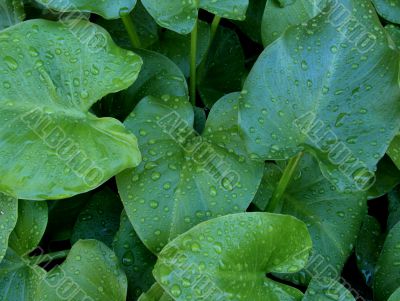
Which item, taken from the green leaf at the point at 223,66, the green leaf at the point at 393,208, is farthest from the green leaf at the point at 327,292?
the green leaf at the point at 223,66

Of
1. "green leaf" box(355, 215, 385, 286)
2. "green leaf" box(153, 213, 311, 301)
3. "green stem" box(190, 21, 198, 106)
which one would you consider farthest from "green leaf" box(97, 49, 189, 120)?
"green leaf" box(355, 215, 385, 286)

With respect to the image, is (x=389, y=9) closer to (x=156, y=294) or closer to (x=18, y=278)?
(x=156, y=294)

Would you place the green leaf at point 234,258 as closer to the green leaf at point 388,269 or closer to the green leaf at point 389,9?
the green leaf at point 388,269

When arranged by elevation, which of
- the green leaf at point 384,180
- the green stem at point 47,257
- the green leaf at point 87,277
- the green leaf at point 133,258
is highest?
the green leaf at point 384,180

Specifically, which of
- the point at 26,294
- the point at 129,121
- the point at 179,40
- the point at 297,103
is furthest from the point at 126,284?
the point at 179,40

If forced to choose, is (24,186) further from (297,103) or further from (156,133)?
(297,103)

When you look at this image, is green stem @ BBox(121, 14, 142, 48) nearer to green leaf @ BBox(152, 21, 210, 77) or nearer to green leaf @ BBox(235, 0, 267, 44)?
green leaf @ BBox(152, 21, 210, 77)

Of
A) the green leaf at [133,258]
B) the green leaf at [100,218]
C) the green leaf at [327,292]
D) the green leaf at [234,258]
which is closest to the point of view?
the green leaf at [234,258]
